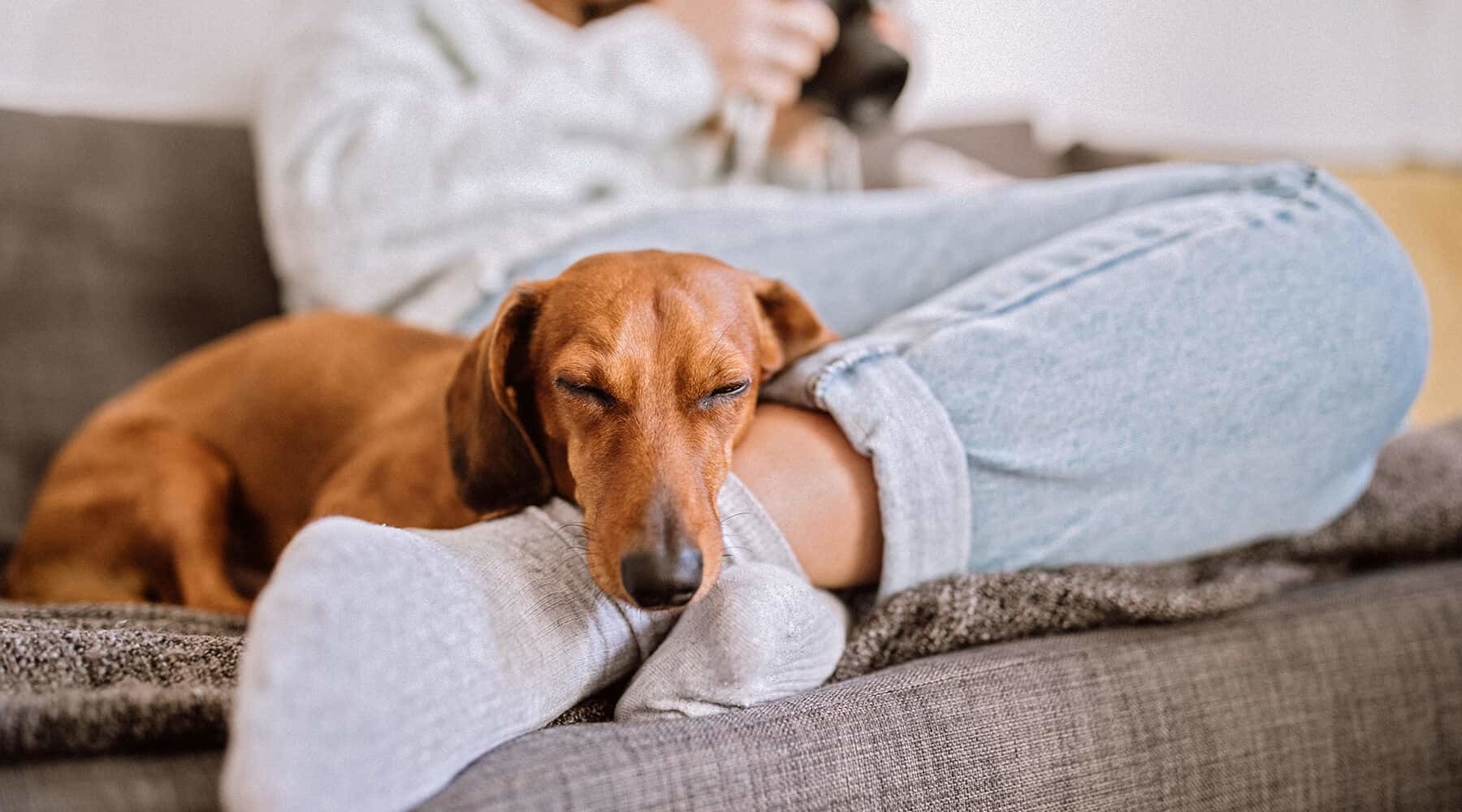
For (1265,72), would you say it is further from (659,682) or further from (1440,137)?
(659,682)

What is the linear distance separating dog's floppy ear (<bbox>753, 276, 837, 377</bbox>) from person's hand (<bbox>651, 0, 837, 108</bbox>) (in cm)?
78

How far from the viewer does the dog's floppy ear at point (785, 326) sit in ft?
3.66

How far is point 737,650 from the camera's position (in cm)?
80

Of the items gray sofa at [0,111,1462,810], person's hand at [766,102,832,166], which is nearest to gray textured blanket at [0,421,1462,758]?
gray sofa at [0,111,1462,810]

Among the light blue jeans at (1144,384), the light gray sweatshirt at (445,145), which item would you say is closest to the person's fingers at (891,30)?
the light gray sweatshirt at (445,145)

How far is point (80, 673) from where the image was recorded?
0.74 meters

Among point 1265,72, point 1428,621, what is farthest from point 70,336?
point 1265,72

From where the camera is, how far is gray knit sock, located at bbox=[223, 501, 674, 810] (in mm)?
571

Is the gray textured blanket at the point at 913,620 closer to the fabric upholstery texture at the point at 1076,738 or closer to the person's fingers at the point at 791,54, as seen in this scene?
the fabric upholstery texture at the point at 1076,738

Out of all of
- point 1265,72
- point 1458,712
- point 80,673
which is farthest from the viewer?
point 1265,72

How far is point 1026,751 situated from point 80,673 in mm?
815

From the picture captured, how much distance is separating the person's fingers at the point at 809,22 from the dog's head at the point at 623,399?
811mm

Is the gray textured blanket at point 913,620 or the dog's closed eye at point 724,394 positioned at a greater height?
the dog's closed eye at point 724,394

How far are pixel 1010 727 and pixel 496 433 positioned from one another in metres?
0.60
